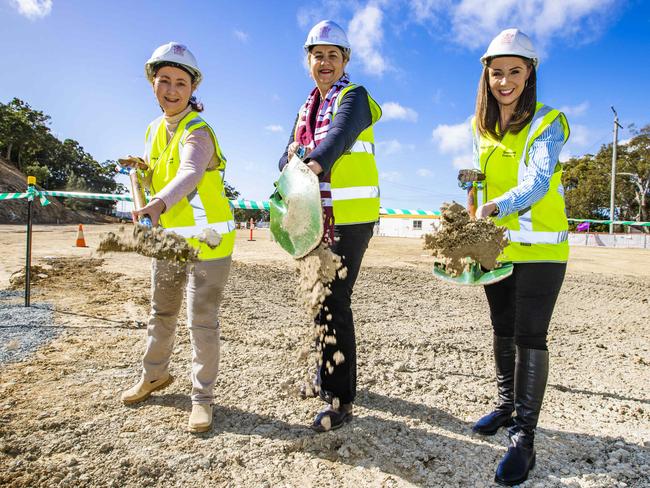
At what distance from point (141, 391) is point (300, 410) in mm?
976

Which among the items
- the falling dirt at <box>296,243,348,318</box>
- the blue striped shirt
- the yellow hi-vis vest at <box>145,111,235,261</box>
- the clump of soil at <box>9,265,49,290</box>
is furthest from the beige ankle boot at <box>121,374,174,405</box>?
the clump of soil at <box>9,265,49,290</box>

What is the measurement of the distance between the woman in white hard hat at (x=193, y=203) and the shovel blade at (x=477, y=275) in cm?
117

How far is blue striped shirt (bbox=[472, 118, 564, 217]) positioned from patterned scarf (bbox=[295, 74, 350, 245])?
0.83m

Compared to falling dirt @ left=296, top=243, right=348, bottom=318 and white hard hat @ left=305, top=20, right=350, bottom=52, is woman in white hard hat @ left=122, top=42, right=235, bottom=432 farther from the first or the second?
white hard hat @ left=305, top=20, right=350, bottom=52

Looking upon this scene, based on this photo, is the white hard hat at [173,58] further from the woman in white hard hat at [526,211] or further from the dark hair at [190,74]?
the woman in white hard hat at [526,211]

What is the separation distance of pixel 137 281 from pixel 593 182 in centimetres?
4256

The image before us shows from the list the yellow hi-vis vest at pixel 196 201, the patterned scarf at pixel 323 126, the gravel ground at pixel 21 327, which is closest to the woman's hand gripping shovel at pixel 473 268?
the patterned scarf at pixel 323 126

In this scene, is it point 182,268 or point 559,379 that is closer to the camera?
point 182,268

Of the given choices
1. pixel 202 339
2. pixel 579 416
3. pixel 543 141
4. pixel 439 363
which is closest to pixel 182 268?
pixel 202 339

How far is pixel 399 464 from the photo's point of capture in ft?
6.86

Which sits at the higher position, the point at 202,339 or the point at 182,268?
the point at 182,268

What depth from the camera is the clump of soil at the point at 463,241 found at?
2006 mm

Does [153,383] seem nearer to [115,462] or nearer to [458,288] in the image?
[115,462]

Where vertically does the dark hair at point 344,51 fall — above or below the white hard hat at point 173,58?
above
